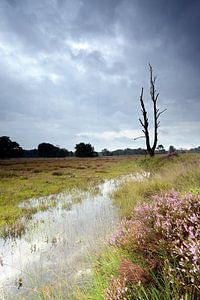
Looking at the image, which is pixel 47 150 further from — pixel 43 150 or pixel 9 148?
pixel 9 148

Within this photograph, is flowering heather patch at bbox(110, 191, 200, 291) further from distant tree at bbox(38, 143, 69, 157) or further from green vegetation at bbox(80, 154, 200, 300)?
distant tree at bbox(38, 143, 69, 157)

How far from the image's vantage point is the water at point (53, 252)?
486 centimetres

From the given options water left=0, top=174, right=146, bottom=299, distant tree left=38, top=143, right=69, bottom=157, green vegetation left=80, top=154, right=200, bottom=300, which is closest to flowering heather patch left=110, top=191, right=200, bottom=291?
green vegetation left=80, top=154, right=200, bottom=300

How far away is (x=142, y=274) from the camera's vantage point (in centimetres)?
343

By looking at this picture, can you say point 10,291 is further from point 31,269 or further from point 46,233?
point 46,233

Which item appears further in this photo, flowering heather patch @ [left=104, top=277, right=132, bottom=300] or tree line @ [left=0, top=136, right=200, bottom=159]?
tree line @ [left=0, top=136, right=200, bottom=159]

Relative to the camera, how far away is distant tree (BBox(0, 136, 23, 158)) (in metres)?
80.4

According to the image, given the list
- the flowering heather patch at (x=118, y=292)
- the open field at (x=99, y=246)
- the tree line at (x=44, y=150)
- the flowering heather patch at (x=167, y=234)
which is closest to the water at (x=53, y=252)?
the open field at (x=99, y=246)

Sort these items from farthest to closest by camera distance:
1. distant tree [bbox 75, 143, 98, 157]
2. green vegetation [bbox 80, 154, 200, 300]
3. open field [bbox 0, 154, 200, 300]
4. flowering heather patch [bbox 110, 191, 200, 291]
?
1. distant tree [bbox 75, 143, 98, 157]
2. open field [bbox 0, 154, 200, 300]
3. flowering heather patch [bbox 110, 191, 200, 291]
4. green vegetation [bbox 80, 154, 200, 300]

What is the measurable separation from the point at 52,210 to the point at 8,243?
454 centimetres

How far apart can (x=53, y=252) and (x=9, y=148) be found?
81.2 m

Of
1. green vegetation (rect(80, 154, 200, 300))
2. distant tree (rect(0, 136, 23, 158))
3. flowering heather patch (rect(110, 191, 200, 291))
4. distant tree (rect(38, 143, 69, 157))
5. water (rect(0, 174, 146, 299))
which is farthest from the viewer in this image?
distant tree (rect(38, 143, 69, 157))

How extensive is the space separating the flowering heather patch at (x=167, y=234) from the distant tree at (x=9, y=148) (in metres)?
80.2

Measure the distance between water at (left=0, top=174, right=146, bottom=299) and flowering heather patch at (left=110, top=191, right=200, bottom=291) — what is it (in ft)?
4.12
